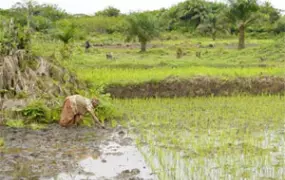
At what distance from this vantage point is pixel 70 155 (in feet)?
20.9

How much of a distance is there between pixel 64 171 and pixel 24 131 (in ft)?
8.14

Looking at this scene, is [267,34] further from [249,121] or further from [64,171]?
[64,171]

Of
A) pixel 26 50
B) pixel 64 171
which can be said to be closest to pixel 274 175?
pixel 64 171

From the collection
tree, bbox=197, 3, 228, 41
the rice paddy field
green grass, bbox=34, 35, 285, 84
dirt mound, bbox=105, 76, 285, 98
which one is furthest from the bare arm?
tree, bbox=197, 3, 228, 41

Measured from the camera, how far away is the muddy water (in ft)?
18.1

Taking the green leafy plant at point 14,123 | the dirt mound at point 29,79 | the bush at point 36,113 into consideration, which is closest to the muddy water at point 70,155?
the green leafy plant at point 14,123

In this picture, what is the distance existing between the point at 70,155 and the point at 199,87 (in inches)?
242

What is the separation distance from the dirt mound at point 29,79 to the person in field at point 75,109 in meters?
1.00

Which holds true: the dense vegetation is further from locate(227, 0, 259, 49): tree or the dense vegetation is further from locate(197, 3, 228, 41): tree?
locate(197, 3, 228, 41): tree

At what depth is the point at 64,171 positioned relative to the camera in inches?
221

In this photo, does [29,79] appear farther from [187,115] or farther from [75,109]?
[187,115]

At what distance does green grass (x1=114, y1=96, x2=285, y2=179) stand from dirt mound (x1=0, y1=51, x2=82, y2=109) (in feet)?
4.77

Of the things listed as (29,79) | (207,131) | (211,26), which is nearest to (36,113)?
(29,79)

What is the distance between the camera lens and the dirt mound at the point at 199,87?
38.5ft
